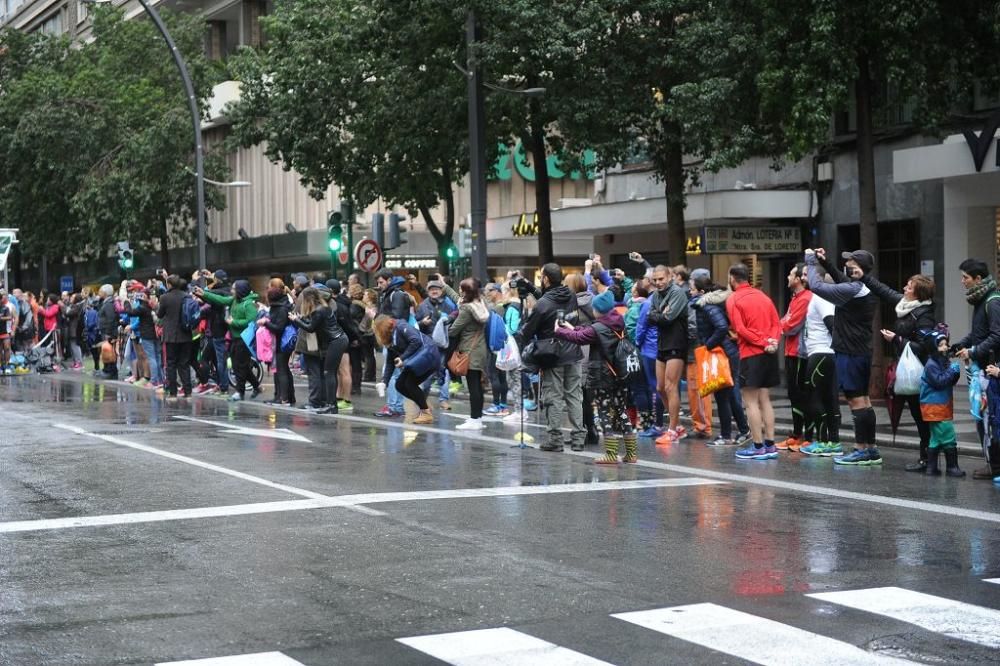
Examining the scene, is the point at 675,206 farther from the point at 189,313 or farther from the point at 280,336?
the point at 189,313

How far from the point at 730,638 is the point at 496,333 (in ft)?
38.1

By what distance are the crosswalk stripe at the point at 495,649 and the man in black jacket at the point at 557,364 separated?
7764mm

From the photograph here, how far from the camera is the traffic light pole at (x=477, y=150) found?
985 inches

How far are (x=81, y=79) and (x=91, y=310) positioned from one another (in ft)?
65.3

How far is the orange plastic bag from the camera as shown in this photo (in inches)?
592

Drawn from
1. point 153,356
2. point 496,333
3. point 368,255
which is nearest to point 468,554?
point 496,333

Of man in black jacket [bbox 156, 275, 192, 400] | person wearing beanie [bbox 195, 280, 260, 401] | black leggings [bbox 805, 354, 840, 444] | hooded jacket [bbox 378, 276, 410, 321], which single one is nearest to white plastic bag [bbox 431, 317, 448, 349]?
hooded jacket [bbox 378, 276, 410, 321]

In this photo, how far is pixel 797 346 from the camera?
14.9 m

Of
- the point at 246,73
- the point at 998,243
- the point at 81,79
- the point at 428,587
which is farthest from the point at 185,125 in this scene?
the point at 428,587

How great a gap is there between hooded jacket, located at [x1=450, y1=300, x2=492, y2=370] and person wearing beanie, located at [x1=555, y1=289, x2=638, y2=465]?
9.74ft

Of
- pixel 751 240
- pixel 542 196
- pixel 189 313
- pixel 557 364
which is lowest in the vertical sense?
pixel 557 364

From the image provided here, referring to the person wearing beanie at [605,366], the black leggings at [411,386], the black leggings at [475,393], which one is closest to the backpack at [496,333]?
the black leggings at [475,393]

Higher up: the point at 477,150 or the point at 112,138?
the point at 112,138

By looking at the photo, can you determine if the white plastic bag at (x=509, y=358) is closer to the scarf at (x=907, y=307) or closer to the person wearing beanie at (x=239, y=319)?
the scarf at (x=907, y=307)
